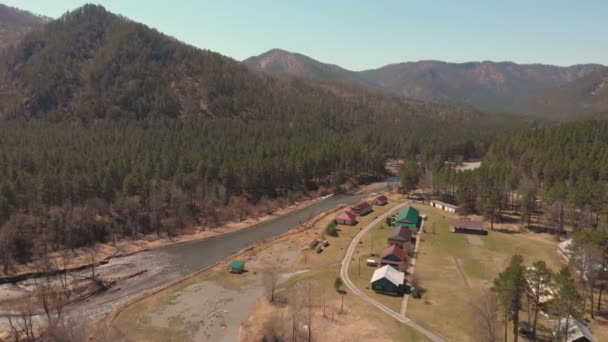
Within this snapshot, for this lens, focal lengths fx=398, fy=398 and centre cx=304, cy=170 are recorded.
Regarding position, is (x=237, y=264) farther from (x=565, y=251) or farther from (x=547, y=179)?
(x=547, y=179)

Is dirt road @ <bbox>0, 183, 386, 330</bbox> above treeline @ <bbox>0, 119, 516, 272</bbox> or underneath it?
underneath

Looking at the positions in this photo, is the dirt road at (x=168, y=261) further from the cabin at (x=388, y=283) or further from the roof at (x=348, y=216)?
the cabin at (x=388, y=283)

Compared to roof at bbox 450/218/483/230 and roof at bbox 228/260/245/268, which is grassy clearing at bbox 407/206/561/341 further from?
roof at bbox 228/260/245/268

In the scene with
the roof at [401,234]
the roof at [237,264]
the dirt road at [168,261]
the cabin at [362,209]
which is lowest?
the dirt road at [168,261]

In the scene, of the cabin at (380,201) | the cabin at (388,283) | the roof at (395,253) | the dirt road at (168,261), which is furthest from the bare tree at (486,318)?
the cabin at (380,201)

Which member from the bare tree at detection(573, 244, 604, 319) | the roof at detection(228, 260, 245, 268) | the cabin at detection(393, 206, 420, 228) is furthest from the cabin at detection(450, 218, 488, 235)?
the roof at detection(228, 260, 245, 268)

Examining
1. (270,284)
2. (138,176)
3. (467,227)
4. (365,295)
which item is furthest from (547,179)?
(138,176)
